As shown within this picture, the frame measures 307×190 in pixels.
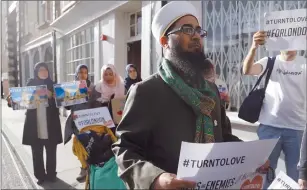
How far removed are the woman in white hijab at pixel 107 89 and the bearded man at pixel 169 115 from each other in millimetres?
2510

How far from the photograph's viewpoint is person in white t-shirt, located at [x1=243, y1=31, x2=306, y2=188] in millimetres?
2674

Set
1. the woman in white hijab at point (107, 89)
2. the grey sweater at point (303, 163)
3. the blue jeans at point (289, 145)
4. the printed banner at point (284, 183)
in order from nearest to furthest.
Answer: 1. the printed banner at point (284, 183)
2. the grey sweater at point (303, 163)
3. the blue jeans at point (289, 145)
4. the woman in white hijab at point (107, 89)

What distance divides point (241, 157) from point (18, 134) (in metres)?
6.58

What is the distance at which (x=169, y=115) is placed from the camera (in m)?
1.37

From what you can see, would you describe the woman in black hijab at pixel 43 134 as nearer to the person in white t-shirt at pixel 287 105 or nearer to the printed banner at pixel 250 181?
the person in white t-shirt at pixel 287 105

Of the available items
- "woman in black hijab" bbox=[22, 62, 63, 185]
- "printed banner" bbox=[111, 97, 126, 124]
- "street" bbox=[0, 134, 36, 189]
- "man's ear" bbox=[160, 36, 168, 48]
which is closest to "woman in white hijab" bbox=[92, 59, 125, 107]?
"printed banner" bbox=[111, 97, 126, 124]

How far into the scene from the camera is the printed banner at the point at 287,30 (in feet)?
8.09

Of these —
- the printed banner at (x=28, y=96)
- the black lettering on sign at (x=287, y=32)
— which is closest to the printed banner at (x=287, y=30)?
the black lettering on sign at (x=287, y=32)

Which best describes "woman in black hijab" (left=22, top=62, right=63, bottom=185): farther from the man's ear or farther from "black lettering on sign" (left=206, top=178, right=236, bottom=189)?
"black lettering on sign" (left=206, top=178, right=236, bottom=189)

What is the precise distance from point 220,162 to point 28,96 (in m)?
2.77

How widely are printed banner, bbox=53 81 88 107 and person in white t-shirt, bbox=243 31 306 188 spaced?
1786 mm

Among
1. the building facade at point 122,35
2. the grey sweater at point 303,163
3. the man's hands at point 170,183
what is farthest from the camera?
the building facade at point 122,35

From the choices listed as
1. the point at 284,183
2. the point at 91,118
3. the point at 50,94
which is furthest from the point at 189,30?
the point at 50,94

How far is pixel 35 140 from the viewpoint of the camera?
432cm
